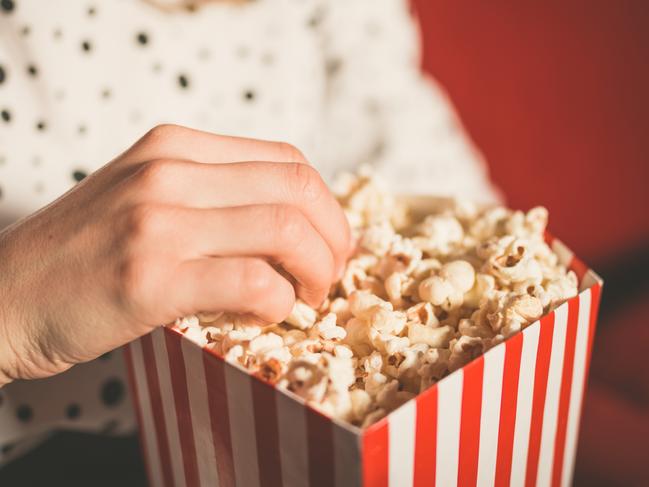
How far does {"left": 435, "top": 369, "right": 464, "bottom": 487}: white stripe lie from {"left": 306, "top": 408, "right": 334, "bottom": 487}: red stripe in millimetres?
105

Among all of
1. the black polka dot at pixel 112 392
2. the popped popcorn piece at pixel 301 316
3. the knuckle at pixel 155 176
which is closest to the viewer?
the knuckle at pixel 155 176

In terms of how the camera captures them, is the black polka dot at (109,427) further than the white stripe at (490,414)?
Yes

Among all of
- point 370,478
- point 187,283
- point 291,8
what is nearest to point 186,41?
point 291,8

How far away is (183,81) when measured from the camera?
1134mm

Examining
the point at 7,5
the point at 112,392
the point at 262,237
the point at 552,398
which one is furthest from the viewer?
the point at 112,392

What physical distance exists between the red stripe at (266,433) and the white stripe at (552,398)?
312 mm

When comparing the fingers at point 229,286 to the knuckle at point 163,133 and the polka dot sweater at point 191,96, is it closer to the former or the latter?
the knuckle at point 163,133

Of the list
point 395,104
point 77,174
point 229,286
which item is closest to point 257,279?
point 229,286

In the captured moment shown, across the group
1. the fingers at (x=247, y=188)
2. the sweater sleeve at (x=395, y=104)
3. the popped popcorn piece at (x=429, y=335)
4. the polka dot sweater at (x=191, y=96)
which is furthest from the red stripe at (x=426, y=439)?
the sweater sleeve at (x=395, y=104)

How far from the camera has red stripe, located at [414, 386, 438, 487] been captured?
19.9 inches

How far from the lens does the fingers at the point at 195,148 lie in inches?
24.9

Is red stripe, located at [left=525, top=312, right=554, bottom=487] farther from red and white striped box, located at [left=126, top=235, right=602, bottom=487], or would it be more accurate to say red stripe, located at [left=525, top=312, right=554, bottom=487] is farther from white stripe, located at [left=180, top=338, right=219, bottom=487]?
white stripe, located at [left=180, top=338, right=219, bottom=487]

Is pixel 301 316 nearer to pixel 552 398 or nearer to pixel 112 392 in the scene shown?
pixel 552 398

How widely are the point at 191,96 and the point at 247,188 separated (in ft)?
2.00
